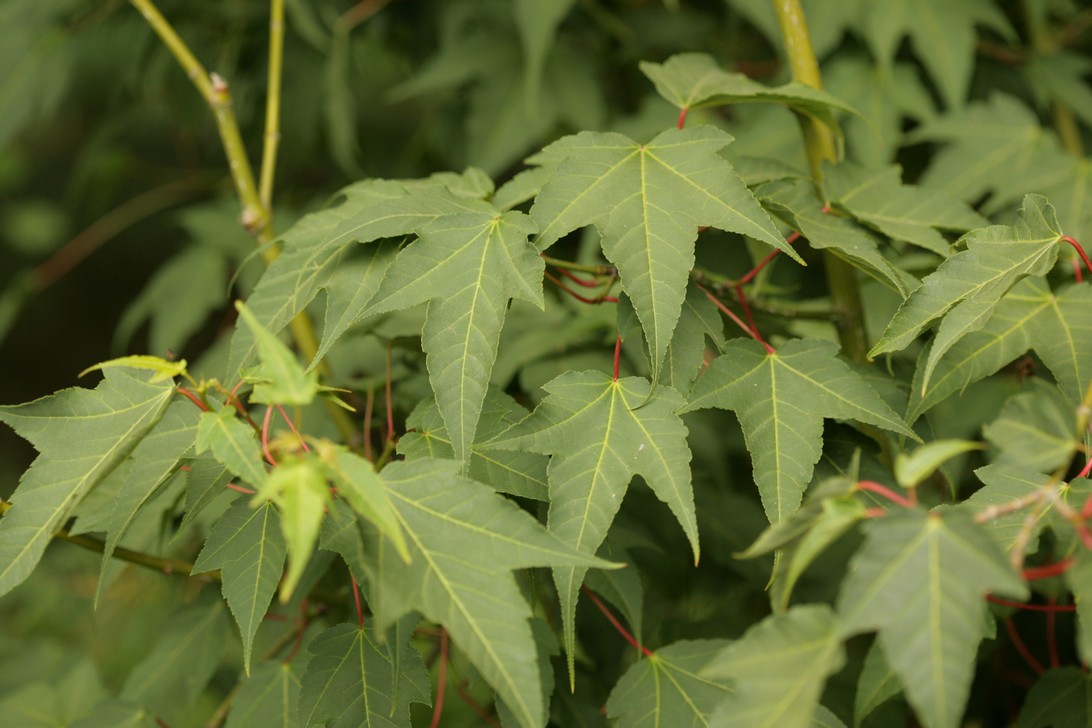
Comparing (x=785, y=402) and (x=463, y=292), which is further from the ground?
(x=463, y=292)

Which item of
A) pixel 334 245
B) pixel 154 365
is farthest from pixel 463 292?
pixel 154 365

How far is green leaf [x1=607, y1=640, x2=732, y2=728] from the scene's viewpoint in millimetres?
833


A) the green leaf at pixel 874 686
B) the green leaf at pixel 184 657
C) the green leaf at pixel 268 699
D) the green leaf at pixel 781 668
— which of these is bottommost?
the green leaf at pixel 184 657

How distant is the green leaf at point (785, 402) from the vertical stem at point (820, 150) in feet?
0.65

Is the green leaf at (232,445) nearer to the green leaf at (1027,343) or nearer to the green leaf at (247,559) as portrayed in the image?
the green leaf at (247,559)

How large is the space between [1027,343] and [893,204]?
198 mm

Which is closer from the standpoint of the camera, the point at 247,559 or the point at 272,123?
the point at 247,559

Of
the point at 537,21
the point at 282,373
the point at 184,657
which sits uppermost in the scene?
the point at 537,21

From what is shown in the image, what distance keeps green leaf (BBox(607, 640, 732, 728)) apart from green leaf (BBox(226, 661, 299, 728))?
32cm

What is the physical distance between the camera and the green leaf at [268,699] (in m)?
0.91

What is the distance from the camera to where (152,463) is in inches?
30.5

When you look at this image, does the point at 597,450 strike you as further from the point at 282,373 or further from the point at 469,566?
the point at 282,373

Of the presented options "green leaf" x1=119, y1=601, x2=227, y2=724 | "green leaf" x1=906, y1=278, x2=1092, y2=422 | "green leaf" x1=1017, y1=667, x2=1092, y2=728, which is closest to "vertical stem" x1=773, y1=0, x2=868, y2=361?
"green leaf" x1=906, y1=278, x2=1092, y2=422

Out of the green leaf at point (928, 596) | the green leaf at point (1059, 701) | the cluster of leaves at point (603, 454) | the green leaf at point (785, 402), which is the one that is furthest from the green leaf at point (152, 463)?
the green leaf at point (1059, 701)
